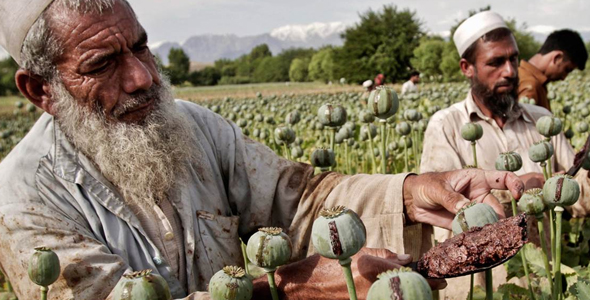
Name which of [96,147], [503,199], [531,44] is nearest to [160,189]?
[96,147]

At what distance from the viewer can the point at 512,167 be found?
2.31 metres

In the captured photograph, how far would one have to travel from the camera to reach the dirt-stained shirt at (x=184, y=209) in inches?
76.5

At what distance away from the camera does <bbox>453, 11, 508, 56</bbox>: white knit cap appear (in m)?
3.86

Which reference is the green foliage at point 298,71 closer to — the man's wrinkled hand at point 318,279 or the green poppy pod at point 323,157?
the green poppy pod at point 323,157

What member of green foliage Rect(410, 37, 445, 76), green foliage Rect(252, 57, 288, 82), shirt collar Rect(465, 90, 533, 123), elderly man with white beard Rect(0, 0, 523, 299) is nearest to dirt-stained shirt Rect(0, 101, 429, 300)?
elderly man with white beard Rect(0, 0, 523, 299)

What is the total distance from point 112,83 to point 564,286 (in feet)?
9.10

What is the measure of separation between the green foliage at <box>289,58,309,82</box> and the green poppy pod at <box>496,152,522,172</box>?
285 feet

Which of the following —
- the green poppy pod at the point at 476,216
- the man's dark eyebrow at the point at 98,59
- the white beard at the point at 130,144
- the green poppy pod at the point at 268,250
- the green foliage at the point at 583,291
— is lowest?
the green foliage at the point at 583,291

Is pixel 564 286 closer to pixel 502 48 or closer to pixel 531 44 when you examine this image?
pixel 502 48

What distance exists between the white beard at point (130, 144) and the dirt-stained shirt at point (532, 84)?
3.86 metres

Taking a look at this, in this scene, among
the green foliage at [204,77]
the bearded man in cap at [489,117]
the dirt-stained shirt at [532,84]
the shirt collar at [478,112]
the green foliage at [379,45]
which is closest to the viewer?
the bearded man in cap at [489,117]

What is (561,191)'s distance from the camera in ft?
6.00

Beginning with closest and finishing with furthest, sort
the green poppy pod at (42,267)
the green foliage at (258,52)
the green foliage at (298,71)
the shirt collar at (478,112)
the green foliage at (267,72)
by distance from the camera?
the green poppy pod at (42,267), the shirt collar at (478,112), the green foliage at (298,71), the green foliage at (267,72), the green foliage at (258,52)

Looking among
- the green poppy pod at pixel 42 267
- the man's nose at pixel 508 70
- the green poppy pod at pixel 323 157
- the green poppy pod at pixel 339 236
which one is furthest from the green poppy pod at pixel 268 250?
the man's nose at pixel 508 70
